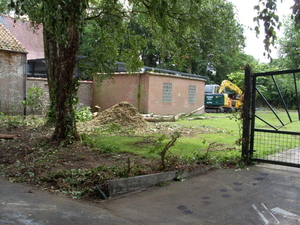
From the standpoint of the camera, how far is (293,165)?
670cm

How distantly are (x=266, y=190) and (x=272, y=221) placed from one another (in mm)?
1434

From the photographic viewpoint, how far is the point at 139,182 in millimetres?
5586

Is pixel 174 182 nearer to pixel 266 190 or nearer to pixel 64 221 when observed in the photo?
pixel 266 190

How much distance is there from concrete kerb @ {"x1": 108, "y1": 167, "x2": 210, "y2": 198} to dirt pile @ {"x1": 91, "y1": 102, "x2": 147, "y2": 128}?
887cm

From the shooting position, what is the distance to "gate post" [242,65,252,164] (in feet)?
23.8

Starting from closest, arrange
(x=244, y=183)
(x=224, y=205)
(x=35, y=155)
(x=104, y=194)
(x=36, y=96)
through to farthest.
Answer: (x=224, y=205) → (x=104, y=194) → (x=244, y=183) → (x=35, y=155) → (x=36, y=96)

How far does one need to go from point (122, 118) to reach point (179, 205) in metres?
11.1

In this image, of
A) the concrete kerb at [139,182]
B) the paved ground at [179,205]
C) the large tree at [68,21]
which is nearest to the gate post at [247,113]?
the paved ground at [179,205]

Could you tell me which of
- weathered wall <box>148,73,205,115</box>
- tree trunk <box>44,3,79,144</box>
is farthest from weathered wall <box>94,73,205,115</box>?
tree trunk <box>44,3,79,144</box>

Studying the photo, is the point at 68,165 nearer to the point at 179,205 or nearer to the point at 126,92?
the point at 179,205

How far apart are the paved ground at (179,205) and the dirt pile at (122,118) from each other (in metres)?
9.28

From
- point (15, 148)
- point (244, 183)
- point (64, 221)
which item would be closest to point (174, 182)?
point (244, 183)

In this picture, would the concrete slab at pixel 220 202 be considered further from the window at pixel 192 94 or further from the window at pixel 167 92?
the window at pixel 192 94

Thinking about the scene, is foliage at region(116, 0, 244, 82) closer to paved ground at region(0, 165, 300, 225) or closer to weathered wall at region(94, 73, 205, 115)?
paved ground at region(0, 165, 300, 225)
